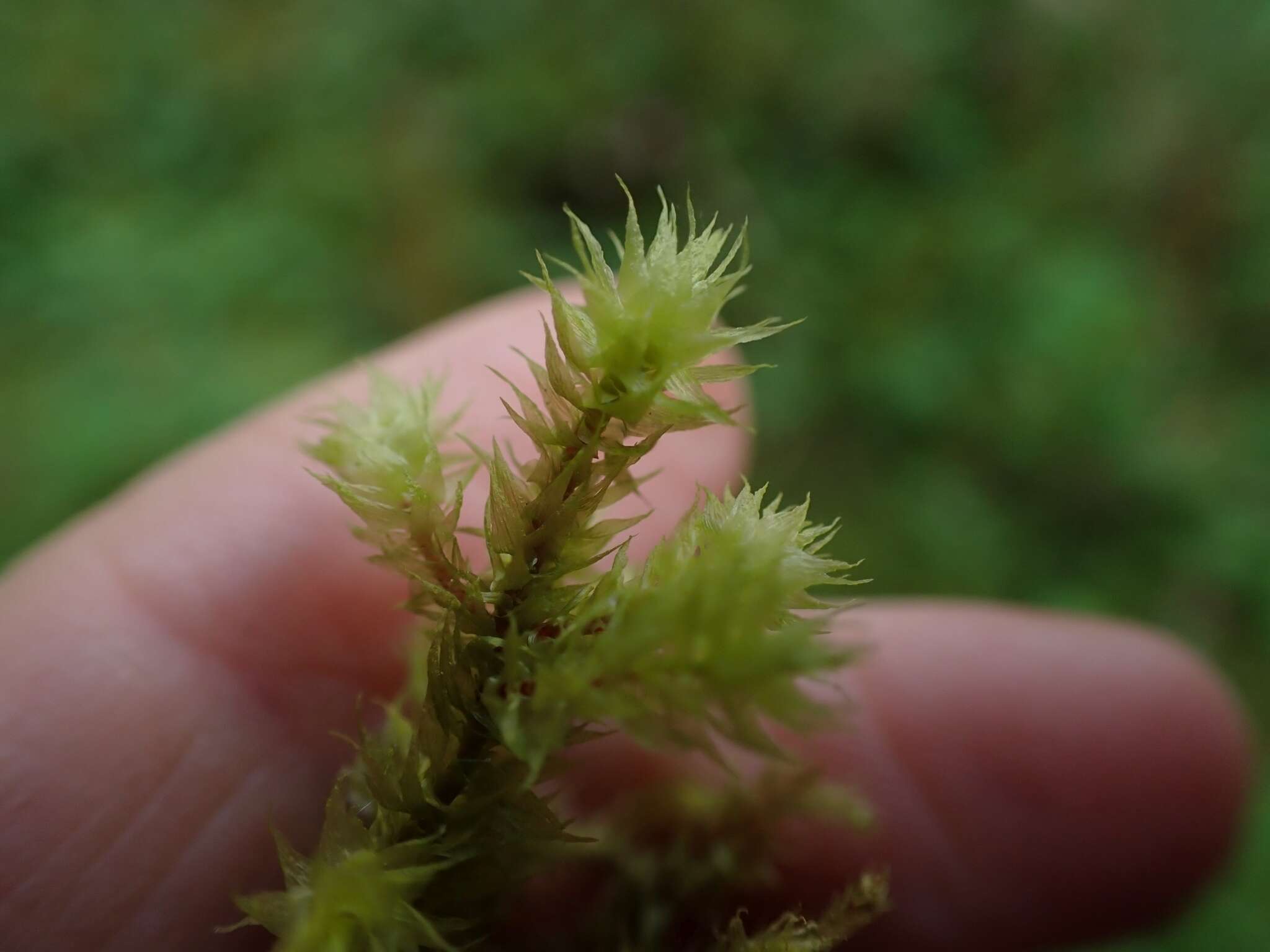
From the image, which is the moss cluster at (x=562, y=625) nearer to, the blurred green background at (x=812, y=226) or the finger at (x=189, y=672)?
the finger at (x=189, y=672)

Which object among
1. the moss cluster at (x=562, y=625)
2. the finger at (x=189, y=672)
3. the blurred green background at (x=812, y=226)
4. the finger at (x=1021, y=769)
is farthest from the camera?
the blurred green background at (x=812, y=226)

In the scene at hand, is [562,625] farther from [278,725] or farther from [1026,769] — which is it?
[1026,769]

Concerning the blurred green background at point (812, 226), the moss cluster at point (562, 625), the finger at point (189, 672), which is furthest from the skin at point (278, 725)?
the blurred green background at point (812, 226)

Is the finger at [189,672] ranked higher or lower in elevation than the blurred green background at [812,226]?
lower

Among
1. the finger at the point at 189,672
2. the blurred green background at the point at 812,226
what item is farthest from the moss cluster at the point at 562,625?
the blurred green background at the point at 812,226

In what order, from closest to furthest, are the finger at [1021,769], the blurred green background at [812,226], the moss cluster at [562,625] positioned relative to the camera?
the moss cluster at [562,625] < the finger at [1021,769] < the blurred green background at [812,226]

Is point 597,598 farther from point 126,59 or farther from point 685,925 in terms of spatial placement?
point 126,59

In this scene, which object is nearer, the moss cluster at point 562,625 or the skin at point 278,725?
the moss cluster at point 562,625

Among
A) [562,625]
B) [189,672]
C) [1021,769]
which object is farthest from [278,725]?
[1021,769]
